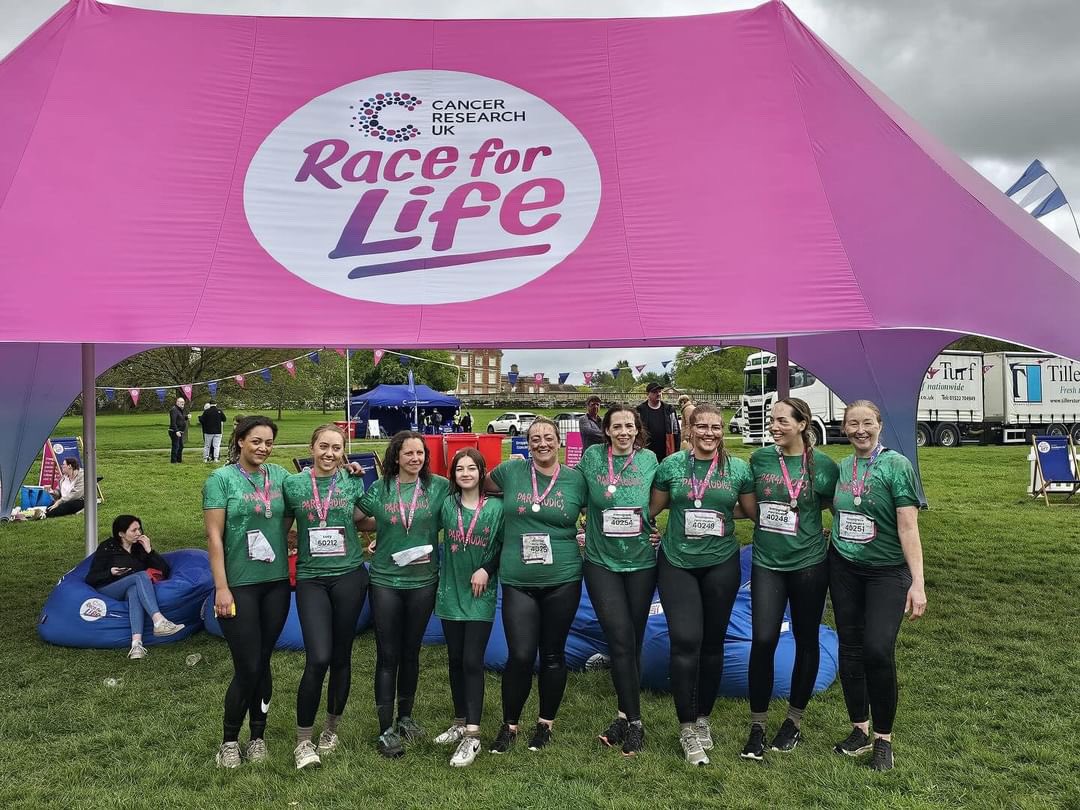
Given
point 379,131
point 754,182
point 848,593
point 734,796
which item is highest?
point 379,131

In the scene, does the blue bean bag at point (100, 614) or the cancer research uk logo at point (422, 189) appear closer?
the cancer research uk logo at point (422, 189)

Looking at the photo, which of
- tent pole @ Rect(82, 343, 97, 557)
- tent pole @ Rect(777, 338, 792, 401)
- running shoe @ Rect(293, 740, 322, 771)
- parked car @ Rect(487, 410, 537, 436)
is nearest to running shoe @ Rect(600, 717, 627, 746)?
running shoe @ Rect(293, 740, 322, 771)

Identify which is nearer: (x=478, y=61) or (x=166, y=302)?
(x=166, y=302)

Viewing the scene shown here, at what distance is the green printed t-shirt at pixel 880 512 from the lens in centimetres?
307

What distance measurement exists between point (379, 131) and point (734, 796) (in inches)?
177

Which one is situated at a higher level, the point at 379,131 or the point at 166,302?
the point at 379,131

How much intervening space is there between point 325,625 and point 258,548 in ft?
1.39

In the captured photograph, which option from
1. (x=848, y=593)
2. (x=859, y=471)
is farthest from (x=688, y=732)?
(x=859, y=471)

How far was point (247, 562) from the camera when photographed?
313cm

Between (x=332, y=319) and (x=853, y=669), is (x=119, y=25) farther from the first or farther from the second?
Answer: (x=853, y=669)

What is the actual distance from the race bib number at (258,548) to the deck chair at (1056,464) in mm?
11067

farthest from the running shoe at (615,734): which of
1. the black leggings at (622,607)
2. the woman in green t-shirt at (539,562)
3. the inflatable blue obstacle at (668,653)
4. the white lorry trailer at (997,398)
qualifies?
the white lorry trailer at (997,398)

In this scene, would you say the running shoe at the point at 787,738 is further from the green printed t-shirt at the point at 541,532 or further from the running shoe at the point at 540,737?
the green printed t-shirt at the point at 541,532

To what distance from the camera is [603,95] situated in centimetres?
543
